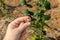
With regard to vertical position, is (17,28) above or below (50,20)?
above

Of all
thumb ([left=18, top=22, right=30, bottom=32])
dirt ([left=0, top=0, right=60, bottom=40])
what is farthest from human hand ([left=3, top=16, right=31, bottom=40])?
dirt ([left=0, top=0, right=60, bottom=40])

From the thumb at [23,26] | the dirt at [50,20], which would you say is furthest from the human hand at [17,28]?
the dirt at [50,20]

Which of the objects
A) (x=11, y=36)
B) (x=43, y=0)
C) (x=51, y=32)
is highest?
(x=43, y=0)

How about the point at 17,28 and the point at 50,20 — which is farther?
the point at 50,20

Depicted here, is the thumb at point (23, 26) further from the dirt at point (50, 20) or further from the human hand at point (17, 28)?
the dirt at point (50, 20)

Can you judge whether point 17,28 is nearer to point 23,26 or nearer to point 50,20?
point 23,26

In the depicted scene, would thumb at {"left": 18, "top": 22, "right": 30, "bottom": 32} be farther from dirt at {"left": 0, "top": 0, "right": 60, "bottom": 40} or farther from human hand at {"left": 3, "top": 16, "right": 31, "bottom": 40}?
dirt at {"left": 0, "top": 0, "right": 60, "bottom": 40}

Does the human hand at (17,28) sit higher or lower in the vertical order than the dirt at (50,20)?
higher

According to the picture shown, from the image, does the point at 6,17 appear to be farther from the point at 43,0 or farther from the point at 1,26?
the point at 43,0

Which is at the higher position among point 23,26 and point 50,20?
point 23,26

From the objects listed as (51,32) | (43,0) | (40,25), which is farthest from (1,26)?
(43,0)

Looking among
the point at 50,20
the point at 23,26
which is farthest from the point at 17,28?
the point at 50,20
